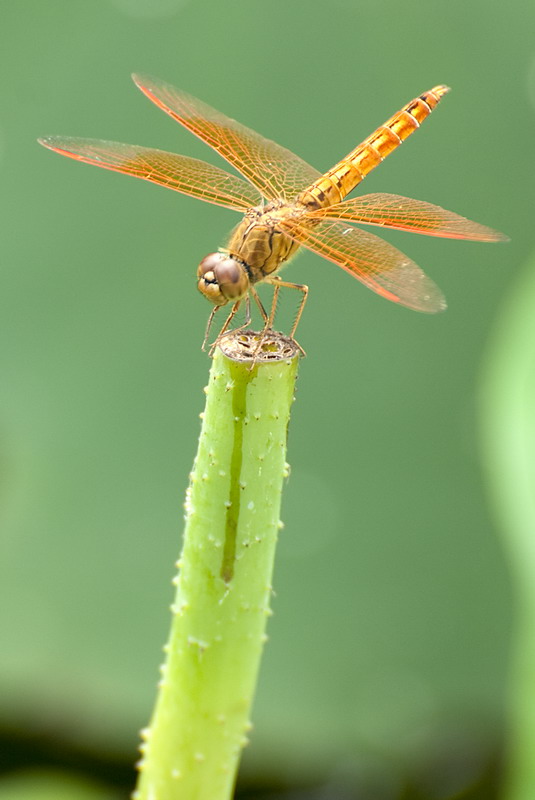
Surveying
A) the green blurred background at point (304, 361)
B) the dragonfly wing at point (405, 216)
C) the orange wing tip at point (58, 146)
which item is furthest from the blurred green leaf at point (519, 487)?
the orange wing tip at point (58, 146)

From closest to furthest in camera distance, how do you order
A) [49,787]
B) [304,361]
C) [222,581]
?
[222,581] < [49,787] < [304,361]

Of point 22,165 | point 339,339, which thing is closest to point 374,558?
point 339,339

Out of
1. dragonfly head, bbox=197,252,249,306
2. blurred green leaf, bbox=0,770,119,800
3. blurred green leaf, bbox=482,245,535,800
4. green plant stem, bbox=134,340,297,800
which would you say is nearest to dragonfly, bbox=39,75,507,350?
dragonfly head, bbox=197,252,249,306

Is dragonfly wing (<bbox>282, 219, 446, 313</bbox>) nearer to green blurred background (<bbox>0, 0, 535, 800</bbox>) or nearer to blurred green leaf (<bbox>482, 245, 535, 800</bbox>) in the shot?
blurred green leaf (<bbox>482, 245, 535, 800</bbox>)

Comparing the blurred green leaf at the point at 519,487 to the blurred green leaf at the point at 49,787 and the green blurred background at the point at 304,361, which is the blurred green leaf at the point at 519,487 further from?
the blurred green leaf at the point at 49,787

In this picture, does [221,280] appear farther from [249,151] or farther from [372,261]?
[249,151]

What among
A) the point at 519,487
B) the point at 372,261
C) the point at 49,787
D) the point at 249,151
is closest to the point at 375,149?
the point at 249,151

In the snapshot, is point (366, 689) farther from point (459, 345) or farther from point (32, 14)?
point (32, 14)
